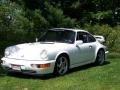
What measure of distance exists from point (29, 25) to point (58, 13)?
2128 mm

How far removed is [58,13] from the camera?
20.5 metres

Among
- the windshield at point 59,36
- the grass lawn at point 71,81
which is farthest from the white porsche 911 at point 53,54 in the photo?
the grass lawn at point 71,81

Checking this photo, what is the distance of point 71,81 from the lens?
10.6 m

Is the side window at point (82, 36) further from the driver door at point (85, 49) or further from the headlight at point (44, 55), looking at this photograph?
the headlight at point (44, 55)

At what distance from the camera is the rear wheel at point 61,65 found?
11242mm

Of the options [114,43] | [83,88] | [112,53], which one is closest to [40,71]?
[83,88]

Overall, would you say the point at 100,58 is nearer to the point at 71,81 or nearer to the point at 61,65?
the point at 61,65

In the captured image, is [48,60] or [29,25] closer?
[48,60]

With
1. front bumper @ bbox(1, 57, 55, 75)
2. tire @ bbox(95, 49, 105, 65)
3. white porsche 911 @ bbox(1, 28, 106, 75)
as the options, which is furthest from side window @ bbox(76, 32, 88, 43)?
front bumper @ bbox(1, 57, 55, 75)

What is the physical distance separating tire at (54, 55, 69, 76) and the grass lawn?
0.18 m

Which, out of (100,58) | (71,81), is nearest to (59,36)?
(100,58)

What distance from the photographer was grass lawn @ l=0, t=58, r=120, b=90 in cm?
980

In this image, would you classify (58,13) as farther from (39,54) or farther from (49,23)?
(39,54)

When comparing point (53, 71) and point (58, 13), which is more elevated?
point (58, 13)
